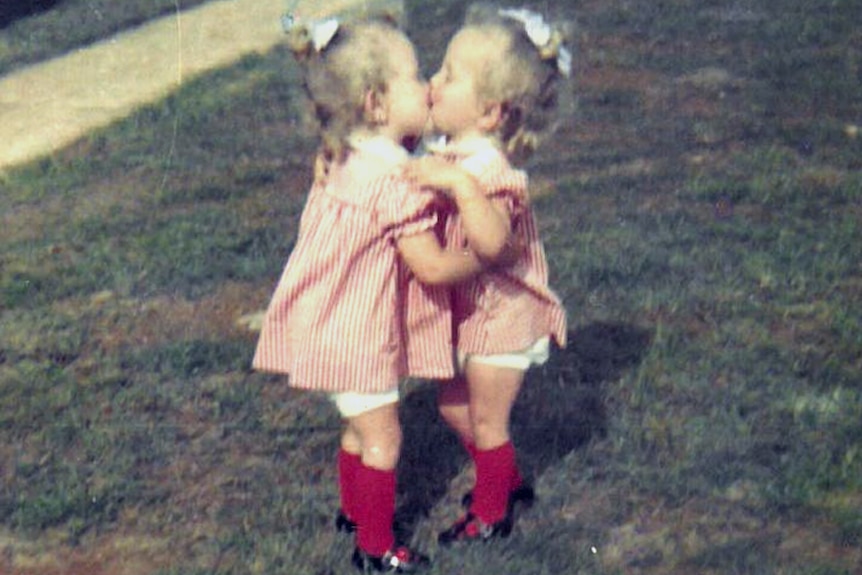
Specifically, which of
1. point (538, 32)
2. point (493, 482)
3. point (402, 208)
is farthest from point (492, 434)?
point (538, 32)

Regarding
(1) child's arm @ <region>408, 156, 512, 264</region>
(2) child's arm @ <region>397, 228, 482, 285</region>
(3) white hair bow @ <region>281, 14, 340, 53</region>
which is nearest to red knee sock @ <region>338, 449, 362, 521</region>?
(2) child's arm @ <region>397, 228, 482, 285</region>

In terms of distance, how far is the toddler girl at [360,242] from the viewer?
333 cm

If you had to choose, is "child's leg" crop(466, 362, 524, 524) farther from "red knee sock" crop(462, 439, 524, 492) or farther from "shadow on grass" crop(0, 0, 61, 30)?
"shadow on grass" crop(0, 0, 61, 30)

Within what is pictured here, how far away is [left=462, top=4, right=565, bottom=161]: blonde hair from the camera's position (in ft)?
11.1

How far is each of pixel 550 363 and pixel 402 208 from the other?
1.76m

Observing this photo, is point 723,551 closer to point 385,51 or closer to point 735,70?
point 385,51

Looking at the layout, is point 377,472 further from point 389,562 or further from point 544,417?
point 544,417

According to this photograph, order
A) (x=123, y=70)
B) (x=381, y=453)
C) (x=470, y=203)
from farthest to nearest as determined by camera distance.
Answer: (x=123, y=70)
(x=381, y=453)
(x=470, y=203)

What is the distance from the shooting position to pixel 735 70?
329 inches

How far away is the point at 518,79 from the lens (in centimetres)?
341

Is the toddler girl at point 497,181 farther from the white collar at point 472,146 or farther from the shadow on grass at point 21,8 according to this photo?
the shadow on grass at point 21,8

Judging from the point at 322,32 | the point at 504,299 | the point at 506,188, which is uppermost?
the point at 322,32

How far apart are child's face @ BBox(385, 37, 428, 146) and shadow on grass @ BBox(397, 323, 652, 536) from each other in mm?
1158

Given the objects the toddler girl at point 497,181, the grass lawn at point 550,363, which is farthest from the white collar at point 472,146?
the grass lawn at point 550,363
